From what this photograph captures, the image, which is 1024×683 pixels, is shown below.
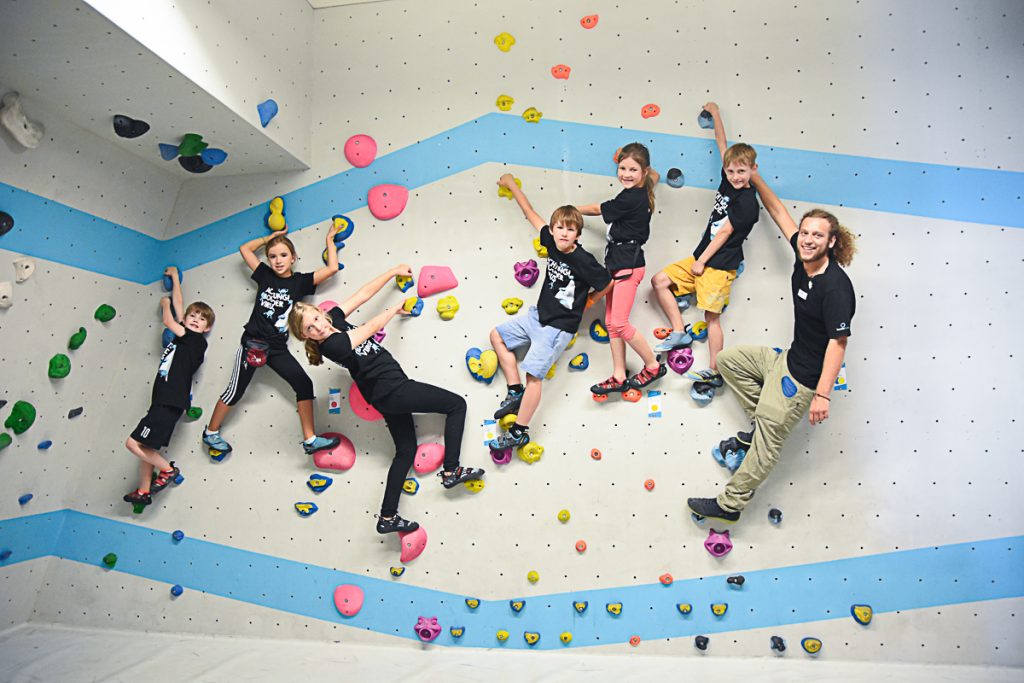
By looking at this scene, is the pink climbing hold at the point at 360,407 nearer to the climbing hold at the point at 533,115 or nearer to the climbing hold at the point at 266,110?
the climbing hold at the point at 266,110

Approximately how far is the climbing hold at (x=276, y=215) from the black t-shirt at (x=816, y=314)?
238 centimetres

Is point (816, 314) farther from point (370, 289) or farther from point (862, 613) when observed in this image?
point (370, 289)

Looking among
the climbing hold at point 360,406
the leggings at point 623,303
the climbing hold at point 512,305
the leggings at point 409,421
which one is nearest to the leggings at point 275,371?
the climbing hold at point 360,406

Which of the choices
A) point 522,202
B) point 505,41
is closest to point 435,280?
point 522,202

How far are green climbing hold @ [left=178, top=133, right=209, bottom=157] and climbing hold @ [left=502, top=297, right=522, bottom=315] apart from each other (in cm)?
158

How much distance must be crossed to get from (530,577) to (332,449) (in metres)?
1.09

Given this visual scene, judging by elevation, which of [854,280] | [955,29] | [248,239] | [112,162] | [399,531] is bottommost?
[399,531]

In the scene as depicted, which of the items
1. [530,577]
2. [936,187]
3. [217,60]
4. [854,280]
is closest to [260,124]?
[217,60]

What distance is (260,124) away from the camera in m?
3.11

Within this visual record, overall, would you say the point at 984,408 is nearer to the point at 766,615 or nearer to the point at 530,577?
the point at 766,615

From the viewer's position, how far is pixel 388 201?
3.39m

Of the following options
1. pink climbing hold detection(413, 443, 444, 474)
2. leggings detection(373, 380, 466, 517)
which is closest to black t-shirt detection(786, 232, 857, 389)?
leggings detection(373, 380, 466, 517)

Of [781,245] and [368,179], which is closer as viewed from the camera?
[781,245]

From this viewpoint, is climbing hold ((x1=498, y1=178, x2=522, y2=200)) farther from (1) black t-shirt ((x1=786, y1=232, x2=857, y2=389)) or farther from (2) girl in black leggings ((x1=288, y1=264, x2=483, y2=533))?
(1) black t-shirt ((x1=786, y1=232, x2=857, y2=389))
